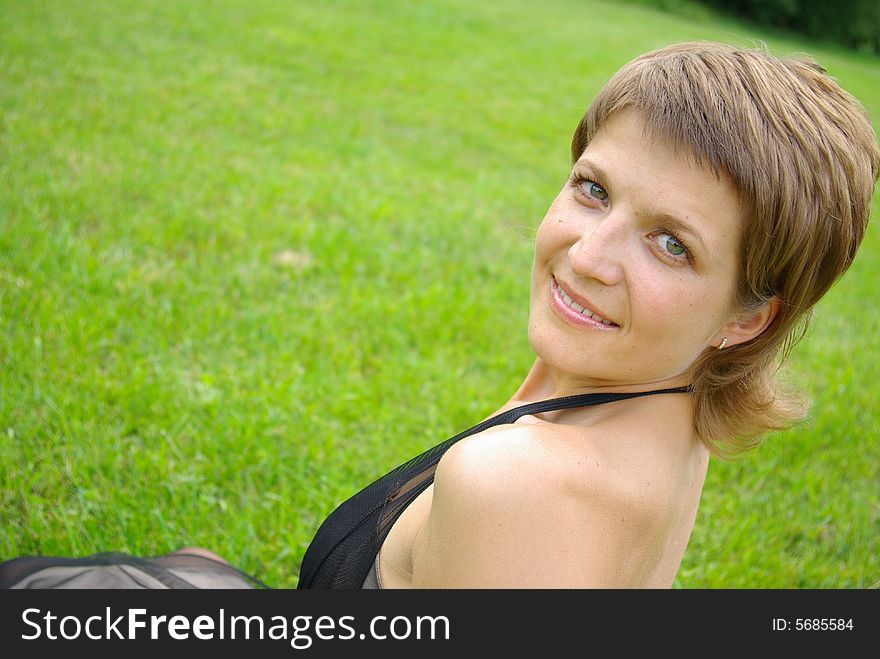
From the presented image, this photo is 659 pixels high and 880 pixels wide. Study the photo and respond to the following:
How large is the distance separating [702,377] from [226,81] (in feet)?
21.0

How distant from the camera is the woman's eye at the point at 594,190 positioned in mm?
1462

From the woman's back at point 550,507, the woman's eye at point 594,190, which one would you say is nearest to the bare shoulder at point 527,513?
the woman's back at point 550,507

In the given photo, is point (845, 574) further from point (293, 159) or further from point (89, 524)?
point (293, 159)

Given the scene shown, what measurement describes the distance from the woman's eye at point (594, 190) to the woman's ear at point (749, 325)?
1.10ft

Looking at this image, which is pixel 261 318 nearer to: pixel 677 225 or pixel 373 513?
pixel 373 513

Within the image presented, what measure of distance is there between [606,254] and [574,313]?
138 mm

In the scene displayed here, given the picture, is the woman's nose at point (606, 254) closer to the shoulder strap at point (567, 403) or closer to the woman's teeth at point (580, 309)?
the woman's teeth at point (580, 309)

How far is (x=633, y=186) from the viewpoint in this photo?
137 centimetres

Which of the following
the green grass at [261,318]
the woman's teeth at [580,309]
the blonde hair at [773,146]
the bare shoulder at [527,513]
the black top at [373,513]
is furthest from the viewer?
the green grass at [261,318]

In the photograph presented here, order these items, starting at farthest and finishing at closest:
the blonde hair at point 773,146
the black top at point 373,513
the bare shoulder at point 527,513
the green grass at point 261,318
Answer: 1. the green grass at point 261,318
2. the black top at point 373,513
3. the blonde hair at point 773,146
4. the bare shoulder at point 527,513

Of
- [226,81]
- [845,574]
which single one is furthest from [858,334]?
[226,81]

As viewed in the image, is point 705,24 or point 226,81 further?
point 705,24

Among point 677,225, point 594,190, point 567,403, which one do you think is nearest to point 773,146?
point 677,225

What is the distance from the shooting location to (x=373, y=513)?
165 centimetres
